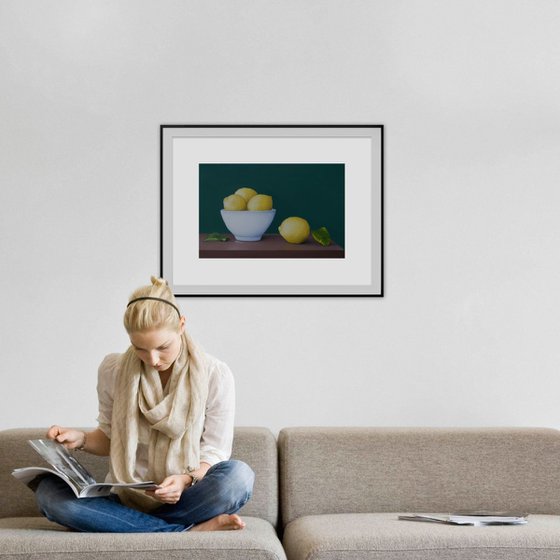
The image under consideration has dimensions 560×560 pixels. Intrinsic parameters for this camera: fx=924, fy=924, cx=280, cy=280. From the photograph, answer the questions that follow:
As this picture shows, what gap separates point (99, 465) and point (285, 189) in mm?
1238

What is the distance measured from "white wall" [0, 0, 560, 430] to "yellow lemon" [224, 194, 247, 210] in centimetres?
27

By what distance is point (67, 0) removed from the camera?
354cm

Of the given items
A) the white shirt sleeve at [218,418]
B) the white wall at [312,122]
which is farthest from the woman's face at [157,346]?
the white wall at [312,122]

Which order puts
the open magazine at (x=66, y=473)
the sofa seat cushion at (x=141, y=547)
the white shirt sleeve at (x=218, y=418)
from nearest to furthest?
the sofa seat cushion at (x=141, y=547), the open magazine at (x=66, y=473), the white shirt sleeve at (x=218, y=418)

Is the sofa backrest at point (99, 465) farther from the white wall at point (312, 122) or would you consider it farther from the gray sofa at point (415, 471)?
the white wall at point (312, 122)

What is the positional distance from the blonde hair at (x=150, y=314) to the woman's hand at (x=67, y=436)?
1.24 ft

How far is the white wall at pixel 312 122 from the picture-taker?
11.5 feet

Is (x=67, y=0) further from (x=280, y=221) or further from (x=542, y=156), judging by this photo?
(x=542, y=156)

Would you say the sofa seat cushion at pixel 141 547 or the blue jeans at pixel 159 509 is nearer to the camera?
the sofa seat cushion at pixel 141 547

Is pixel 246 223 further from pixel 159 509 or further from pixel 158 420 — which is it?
pixel 159 509

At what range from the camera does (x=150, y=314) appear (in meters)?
2.68

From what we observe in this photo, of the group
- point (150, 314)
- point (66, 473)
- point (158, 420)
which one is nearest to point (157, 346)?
point (150, 314)

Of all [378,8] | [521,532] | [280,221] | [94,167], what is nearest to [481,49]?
[378,8]

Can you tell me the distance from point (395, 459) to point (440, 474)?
16 cm
